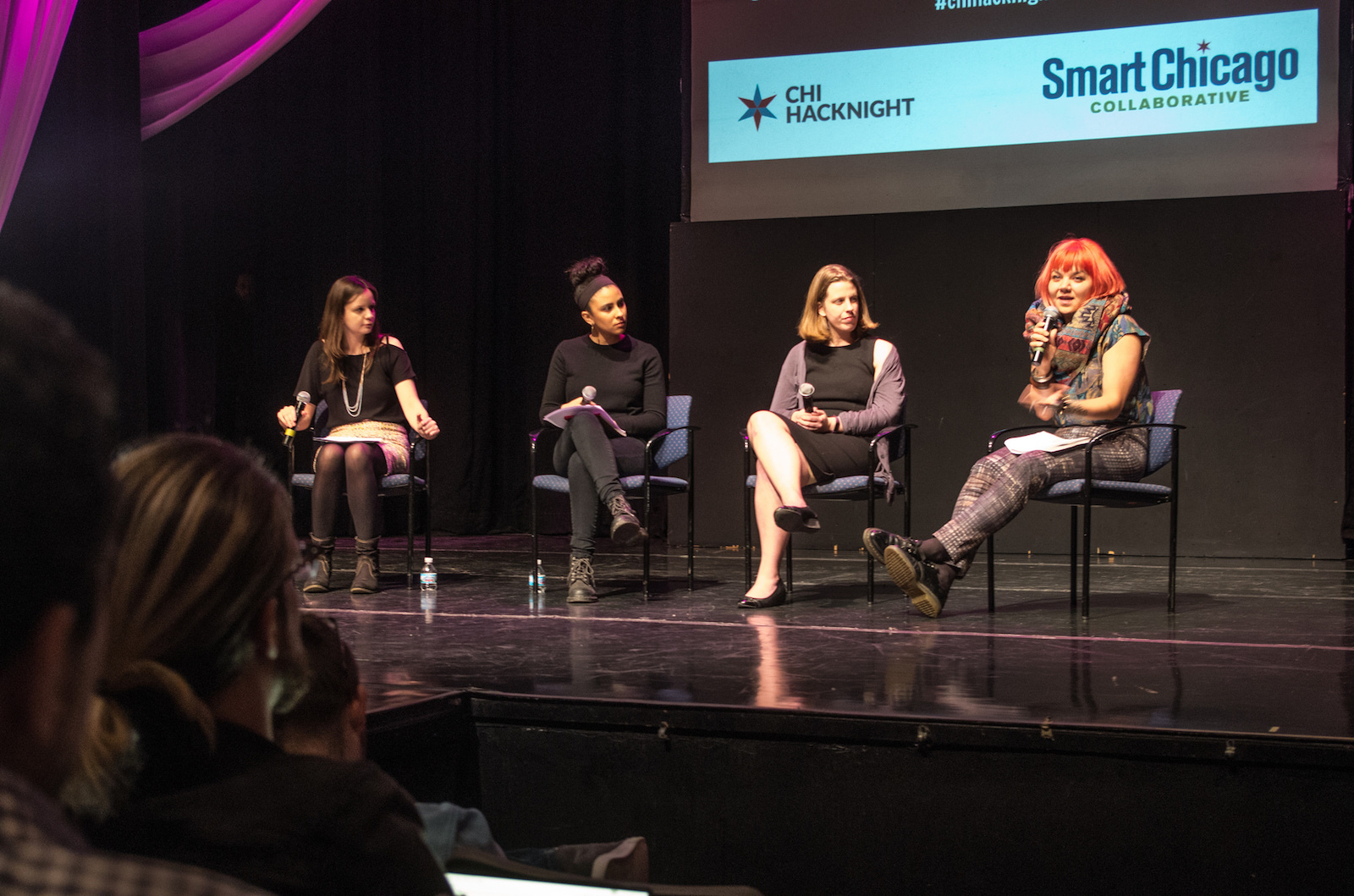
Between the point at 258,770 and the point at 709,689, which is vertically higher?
the point at 258,770

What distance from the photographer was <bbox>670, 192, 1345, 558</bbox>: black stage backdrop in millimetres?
4883

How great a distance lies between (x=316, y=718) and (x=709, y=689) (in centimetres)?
115

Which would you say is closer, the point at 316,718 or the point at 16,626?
the point at 16,626

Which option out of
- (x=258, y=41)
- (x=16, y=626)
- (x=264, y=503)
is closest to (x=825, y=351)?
(x=258, y=41)

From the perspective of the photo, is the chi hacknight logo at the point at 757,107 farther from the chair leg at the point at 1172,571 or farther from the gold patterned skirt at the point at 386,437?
the chair leg at the point at 1172,571

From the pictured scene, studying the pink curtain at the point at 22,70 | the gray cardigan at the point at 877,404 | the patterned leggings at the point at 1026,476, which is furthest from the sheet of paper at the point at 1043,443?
the pink curtain at the point at 22,70

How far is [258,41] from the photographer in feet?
16.0

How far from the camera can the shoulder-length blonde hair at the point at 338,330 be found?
13.6ft

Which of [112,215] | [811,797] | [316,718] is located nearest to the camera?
[316,718]

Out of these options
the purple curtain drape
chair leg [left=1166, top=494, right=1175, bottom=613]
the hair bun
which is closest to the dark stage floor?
chair leg [left=1166, top=494, right=1175, bottom=613]

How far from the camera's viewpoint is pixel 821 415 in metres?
3.60

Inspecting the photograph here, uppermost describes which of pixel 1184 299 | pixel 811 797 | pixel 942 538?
pixel 1184 299

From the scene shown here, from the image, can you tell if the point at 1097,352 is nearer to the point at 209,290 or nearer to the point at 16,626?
the point at 16,626

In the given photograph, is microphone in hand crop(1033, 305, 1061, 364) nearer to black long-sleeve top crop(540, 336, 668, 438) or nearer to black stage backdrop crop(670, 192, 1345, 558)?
black long-sleeve top crop(540, 336, 668, 438)
